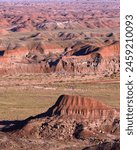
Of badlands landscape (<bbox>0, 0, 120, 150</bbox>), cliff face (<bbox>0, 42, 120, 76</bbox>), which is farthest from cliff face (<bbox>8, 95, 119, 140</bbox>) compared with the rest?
cliff face (<bbox>0, 42, 120, 76</bbox>)

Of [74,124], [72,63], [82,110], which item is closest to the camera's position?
[74,124]

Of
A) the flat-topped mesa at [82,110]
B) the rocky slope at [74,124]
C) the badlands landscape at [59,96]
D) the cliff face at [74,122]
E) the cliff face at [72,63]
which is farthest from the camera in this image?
the cliff face at [72,63]

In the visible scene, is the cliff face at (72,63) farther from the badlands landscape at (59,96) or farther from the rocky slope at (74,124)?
the rocky slope at (74,124)

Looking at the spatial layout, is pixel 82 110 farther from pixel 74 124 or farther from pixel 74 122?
pixel 74 124

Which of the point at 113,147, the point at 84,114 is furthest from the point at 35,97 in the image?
the point at 113,147

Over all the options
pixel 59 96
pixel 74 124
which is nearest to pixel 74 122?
pixel 74 124

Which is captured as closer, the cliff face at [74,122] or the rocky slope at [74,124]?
the rocky slope at [74,124]

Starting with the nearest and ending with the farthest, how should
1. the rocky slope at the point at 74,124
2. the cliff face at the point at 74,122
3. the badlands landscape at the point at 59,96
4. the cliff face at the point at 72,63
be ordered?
the badlands landscape at the point at 59,96 → the rocky slope at the point at 74,124 → the cliff face at the point at 74,122 → the cliff face at the point at 72,63

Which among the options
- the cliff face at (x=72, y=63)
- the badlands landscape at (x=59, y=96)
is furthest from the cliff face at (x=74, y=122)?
the cliff face at (x=72, y=63)
